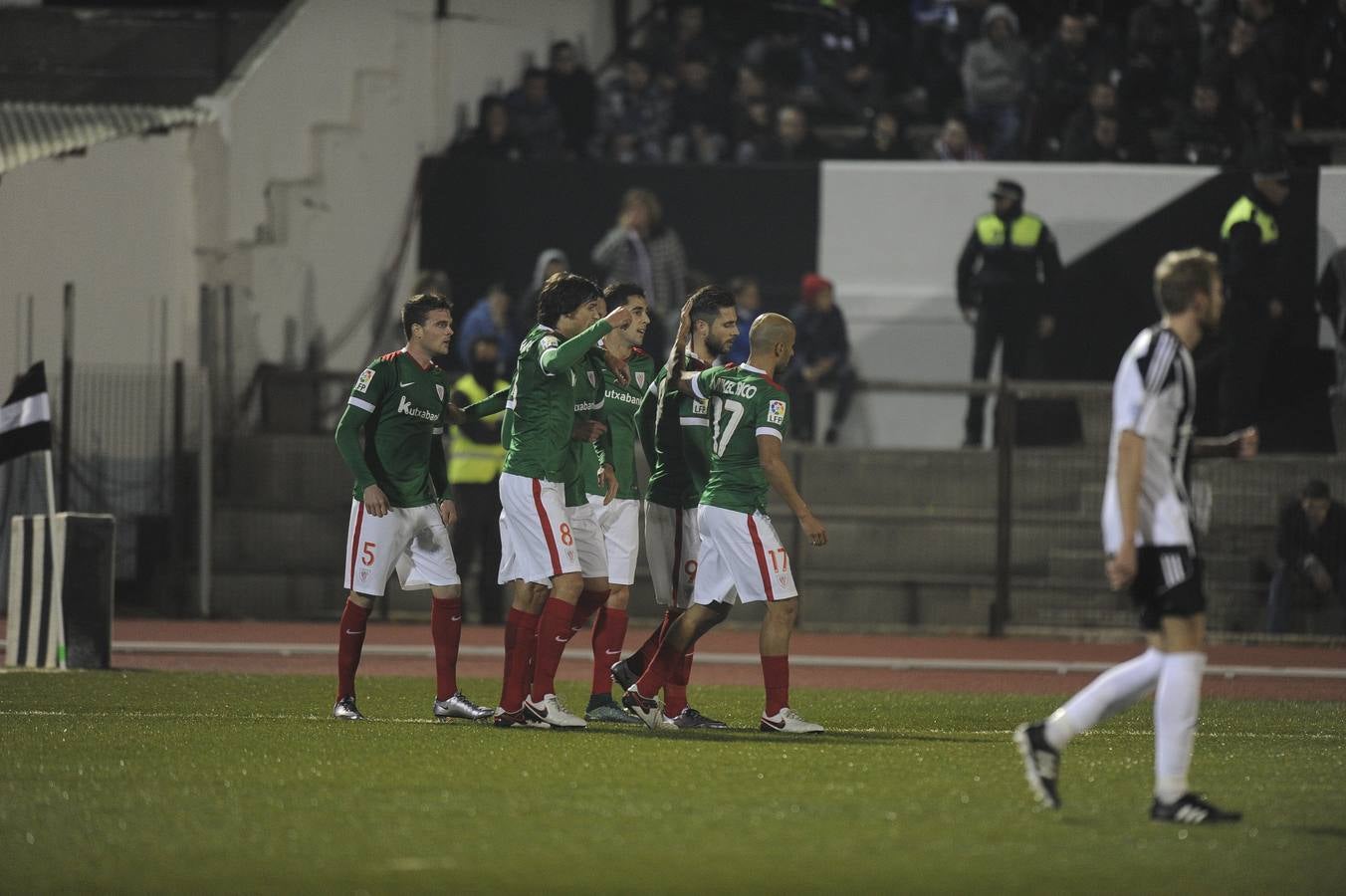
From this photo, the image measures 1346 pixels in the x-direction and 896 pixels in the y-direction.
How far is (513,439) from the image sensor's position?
10359 mm

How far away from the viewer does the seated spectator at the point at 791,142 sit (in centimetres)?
2239

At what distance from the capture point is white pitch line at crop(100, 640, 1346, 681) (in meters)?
15.8

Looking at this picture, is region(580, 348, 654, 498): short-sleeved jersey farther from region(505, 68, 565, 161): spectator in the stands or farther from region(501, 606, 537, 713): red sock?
region(505, 68, 565, 161): spectator in the stands

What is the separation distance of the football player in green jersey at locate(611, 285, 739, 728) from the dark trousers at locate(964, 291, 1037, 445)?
9514mm

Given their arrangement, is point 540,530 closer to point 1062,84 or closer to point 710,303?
point 710,303

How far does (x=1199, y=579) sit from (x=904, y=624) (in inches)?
469

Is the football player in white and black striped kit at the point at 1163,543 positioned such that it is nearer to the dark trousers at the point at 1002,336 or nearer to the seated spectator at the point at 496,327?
the seated spectator at the point at 496,327

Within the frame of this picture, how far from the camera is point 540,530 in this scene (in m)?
10.2

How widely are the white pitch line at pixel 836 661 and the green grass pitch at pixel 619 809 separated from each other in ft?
14.9

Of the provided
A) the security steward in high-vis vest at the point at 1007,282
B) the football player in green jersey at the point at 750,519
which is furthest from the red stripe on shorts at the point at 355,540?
the security steward in high-vis vest at the point at 1007,282

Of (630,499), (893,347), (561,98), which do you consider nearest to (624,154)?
(561,98)

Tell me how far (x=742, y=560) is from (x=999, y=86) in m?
13.2

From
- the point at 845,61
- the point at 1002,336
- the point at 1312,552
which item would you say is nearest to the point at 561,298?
the point at 1312,552

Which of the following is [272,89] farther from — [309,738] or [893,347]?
[309,738]
